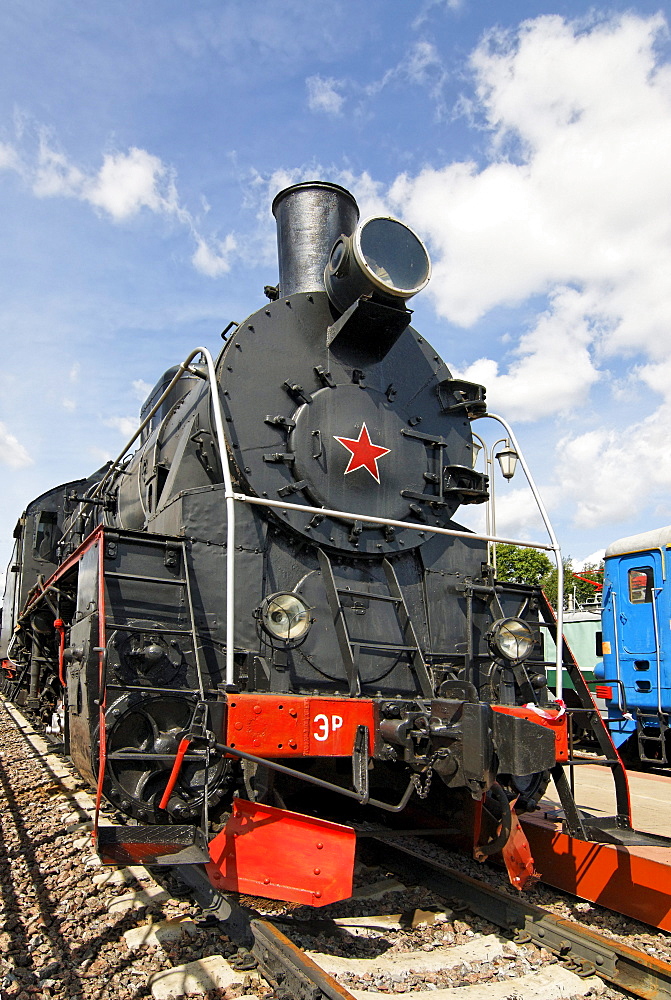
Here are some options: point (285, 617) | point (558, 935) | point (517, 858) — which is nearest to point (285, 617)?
point (285, 617)

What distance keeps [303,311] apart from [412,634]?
2243mm

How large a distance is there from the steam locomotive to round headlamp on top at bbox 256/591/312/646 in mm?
13

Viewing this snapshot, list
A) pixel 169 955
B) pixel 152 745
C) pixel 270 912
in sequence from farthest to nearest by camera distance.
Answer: pixel 270 912, pixel 152 745, pixel 169 955

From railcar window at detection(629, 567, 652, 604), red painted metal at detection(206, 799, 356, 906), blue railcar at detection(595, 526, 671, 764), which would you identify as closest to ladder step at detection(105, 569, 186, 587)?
red painted metal at detection(206, 799, 356, 906)

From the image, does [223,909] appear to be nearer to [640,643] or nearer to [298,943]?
[298,943]

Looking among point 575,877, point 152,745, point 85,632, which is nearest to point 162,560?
point 85,632

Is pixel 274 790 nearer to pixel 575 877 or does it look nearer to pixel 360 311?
pixel 575 877

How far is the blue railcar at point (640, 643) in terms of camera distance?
9258 millimetres

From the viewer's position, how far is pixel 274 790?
3.80m

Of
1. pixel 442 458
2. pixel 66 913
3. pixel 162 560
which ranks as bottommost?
pixel 66 913

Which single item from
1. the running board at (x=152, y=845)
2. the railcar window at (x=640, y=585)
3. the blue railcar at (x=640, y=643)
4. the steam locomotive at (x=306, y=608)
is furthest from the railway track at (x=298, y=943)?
the railcar window at (x=640, y=585)

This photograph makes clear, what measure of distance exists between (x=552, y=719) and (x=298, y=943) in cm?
180

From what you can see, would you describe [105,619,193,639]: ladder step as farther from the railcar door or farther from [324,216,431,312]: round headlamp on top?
the railcar door

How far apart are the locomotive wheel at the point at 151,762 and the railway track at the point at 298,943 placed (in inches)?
21.1
